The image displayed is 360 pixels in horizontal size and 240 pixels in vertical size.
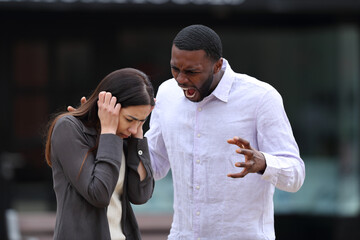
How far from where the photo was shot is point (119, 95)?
2.92 meters

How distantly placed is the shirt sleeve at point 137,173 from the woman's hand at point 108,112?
0.17 m

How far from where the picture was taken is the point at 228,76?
129 inches

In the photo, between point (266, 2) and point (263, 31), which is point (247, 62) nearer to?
point (263, 31)

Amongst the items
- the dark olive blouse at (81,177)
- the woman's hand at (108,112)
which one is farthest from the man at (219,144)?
the dark olive blouse at (81,177)

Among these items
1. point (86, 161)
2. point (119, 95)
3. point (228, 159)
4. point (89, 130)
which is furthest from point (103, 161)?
point (228, 159)

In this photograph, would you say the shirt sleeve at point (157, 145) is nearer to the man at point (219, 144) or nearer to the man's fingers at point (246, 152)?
the man at point (219, 144)

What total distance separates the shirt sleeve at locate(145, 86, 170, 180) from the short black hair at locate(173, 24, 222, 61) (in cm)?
44

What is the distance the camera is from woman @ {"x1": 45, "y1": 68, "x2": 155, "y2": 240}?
278 centimetres

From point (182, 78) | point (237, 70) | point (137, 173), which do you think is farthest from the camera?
point (237, 70)

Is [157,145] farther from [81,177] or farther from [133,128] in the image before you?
[81,177]

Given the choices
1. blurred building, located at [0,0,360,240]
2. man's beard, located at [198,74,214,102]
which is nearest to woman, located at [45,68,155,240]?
man's beard, located at [198,74,214,102]

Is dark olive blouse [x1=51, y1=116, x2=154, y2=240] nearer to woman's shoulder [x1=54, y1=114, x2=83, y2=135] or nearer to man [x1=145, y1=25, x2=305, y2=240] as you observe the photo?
woman's shoulder [x1=54, y1=114, x2=83, y2=135]

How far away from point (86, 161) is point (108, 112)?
8.4 inches

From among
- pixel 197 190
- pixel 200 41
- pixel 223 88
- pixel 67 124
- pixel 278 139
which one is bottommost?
pixel 197 190
